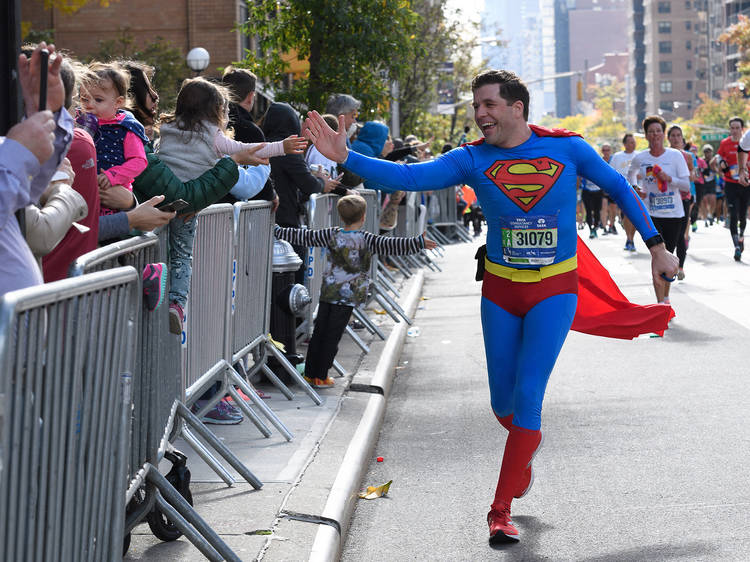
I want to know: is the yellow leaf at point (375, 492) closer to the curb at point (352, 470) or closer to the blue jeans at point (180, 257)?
the curb at point (352, 470)

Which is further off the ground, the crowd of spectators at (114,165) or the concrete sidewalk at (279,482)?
the crowd of spectators at (114,165)

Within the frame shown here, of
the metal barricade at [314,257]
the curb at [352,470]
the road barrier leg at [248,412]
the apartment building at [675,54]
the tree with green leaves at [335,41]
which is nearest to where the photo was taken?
the curb at [352,470]

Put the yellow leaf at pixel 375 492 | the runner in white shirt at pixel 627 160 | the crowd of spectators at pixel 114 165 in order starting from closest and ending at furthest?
the crowd of spectators at pixel 114 165 → the yellow leaf at pixel 375 492 → the runner in white shirt at pixel 627 160

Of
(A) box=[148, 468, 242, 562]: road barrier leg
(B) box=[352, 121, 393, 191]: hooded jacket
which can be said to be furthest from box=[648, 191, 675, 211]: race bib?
(A) box=[148, 468, 242, 562]: road barrier leg

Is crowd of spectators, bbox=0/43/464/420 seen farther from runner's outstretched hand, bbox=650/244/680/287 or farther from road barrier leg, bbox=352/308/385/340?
road barrier leg, bbox=352/308/385/340

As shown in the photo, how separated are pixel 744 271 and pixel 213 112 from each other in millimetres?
13523

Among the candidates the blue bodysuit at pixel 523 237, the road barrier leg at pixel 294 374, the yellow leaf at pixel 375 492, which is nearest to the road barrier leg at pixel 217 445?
the yellow leaf at pixel 375 492

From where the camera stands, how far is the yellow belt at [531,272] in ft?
19.3

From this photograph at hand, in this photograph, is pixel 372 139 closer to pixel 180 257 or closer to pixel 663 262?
pixel 663 262

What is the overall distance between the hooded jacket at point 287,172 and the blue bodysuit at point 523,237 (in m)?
3.82

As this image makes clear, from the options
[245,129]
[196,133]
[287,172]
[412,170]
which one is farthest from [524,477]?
[287,172]

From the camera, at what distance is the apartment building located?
184 m

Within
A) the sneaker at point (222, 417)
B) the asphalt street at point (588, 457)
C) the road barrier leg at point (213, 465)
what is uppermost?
the road barrier leg at point (213, 465)

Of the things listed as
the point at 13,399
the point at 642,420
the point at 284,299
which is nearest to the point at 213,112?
the point at 284,299
